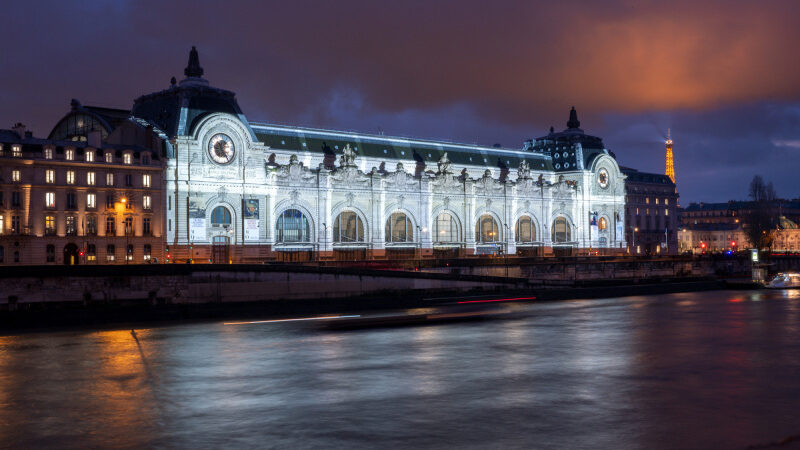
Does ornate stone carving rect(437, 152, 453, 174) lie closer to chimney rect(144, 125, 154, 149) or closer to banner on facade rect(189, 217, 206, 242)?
banner on facade rect(189, 217, 206, 242)

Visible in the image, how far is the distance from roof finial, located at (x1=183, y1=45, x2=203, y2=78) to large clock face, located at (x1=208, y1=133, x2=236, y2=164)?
11275mm

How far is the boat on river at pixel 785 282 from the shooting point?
96000 mm

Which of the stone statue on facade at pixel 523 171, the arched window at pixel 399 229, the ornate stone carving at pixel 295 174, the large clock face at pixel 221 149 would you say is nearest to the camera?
the large clock face at pixel 221 149

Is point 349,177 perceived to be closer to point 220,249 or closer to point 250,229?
point 250,229

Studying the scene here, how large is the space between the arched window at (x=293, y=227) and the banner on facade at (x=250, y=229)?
16.5 feet

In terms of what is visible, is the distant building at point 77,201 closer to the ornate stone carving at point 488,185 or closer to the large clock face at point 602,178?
the ornate stone carving at point 488,185

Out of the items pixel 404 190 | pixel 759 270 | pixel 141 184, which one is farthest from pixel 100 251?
pixel 759 270

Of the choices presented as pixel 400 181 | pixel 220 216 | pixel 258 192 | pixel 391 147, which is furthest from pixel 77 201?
pixel 391 147

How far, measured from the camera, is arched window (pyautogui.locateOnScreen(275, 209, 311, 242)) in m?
101

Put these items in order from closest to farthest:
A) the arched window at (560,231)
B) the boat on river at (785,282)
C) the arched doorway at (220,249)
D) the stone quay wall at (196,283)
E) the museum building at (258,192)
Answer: the stone quay wall at (196,283)
the museum building at (258,192)
the arched doorway at (220,249)
the boat on river at (785,282)
the arched window at (560,231)

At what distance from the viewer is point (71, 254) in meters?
79.4

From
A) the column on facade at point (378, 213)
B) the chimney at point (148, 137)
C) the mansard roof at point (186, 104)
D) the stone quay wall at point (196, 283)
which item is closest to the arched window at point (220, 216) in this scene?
the mansard roof at point (186, 104)

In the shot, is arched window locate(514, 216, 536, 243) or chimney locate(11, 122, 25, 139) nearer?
chimney locate(11, 122, 25, 139)

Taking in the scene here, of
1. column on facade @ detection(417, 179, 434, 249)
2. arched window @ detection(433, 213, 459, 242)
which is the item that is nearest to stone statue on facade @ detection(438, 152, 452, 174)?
column on facade @ detection(417, 179, 434, 249)
